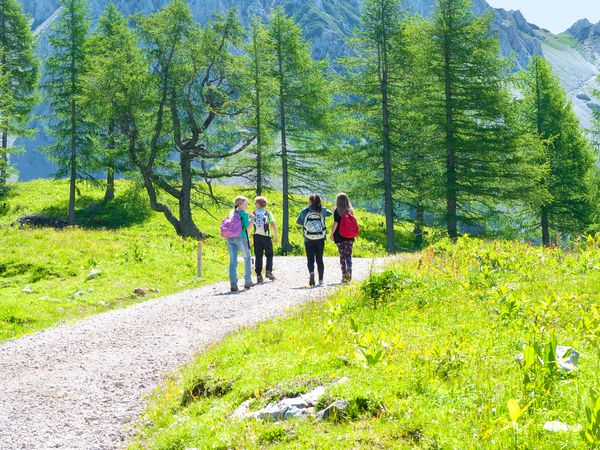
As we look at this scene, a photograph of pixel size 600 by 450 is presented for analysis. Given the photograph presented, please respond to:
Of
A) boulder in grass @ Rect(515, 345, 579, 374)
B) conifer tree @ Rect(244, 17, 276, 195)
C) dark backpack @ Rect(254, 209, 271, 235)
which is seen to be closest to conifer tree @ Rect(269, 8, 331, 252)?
conifer tree @ Rect(244, 17, 276, 195)

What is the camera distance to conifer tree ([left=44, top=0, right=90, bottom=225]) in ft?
113

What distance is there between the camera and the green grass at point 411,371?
429cm

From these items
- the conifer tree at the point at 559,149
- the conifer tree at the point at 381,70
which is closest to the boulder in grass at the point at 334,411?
the conifer tree at the point at 381,70

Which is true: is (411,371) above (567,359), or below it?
below

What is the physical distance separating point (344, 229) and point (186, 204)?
742 inches

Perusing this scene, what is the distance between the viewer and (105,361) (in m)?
8.71

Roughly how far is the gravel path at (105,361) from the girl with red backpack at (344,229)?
75 centimetres

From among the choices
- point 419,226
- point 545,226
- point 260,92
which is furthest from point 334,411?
point 545,226

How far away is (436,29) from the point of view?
26.5 metres

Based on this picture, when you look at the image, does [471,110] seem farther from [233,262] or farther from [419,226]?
[233,262]

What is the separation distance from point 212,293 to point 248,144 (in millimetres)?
17566

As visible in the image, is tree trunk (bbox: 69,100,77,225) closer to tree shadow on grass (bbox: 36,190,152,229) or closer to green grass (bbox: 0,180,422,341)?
tree shadow on grass (bbox: 36,190,152,229)

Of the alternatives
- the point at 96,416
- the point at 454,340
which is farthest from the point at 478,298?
the point at 96,416

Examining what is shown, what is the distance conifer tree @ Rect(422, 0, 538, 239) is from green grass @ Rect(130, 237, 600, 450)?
16864 mm
